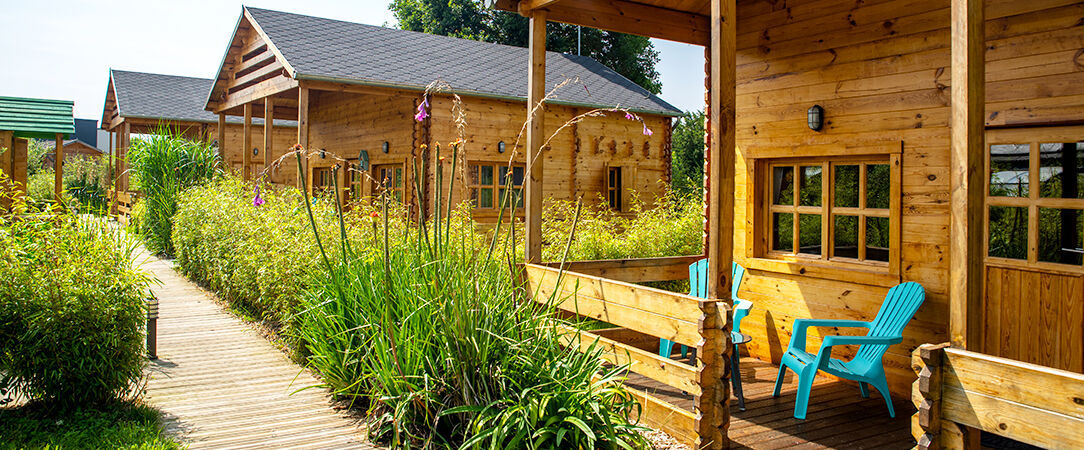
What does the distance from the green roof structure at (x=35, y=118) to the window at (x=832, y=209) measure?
7179 millimetres

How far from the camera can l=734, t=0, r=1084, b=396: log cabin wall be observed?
4.54 metres

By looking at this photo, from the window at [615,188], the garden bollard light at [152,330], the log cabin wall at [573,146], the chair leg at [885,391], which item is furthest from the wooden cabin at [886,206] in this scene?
the window at [615,188]

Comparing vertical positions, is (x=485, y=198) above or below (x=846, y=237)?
above

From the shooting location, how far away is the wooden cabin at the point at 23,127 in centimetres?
743

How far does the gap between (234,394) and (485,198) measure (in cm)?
896

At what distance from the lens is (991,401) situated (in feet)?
9.02

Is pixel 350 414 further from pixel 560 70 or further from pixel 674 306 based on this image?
pixel 560 70

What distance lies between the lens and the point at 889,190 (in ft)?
18.1

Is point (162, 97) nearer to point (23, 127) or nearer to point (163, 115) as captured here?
point (163, 115)

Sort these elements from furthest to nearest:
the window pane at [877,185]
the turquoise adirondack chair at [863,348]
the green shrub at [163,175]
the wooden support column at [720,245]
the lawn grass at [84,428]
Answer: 1. the green shrub at [163,175]
2. the window pane at [877,185]
3. the turquoise adirondack chair at [863,348]
4. the lawn grass at [84,428]
5. the wooden support column at [720,245]

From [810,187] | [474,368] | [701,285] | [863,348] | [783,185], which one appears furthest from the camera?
[783,185]

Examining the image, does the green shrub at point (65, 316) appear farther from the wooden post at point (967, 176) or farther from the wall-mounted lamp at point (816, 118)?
the wall-mounted lamp at point (816, 118)

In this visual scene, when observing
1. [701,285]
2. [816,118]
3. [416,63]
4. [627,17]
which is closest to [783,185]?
[816,118]

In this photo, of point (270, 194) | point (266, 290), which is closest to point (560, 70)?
point (270, 194)
